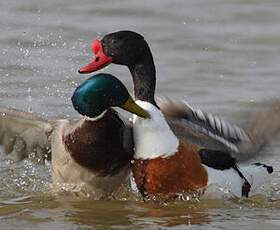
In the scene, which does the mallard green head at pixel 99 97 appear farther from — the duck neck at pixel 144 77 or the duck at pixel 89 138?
the duck neck at pixel 144 77

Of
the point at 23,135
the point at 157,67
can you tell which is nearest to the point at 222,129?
the point at 23,135

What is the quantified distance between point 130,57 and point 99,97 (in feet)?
1.74

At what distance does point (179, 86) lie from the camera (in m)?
13.1

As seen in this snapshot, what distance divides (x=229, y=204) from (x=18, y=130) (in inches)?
63.9

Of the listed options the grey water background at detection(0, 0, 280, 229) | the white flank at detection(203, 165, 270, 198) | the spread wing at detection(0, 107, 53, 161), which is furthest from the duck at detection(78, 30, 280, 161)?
the spread wing at detection(0, 107, 53, 161)

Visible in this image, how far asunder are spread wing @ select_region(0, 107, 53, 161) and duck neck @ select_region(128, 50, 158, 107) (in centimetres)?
69

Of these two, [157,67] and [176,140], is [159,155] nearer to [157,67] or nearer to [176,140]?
[176,140]

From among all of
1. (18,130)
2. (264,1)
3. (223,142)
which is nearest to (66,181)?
(18,130)

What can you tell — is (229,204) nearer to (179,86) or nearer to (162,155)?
(162,155)

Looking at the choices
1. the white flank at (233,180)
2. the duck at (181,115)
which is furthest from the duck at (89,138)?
the white flank at (233,180)

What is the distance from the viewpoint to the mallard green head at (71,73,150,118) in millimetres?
9055

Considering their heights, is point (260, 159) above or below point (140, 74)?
below

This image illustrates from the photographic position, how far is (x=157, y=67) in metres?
13.7

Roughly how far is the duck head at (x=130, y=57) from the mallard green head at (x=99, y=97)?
5.1 inches
